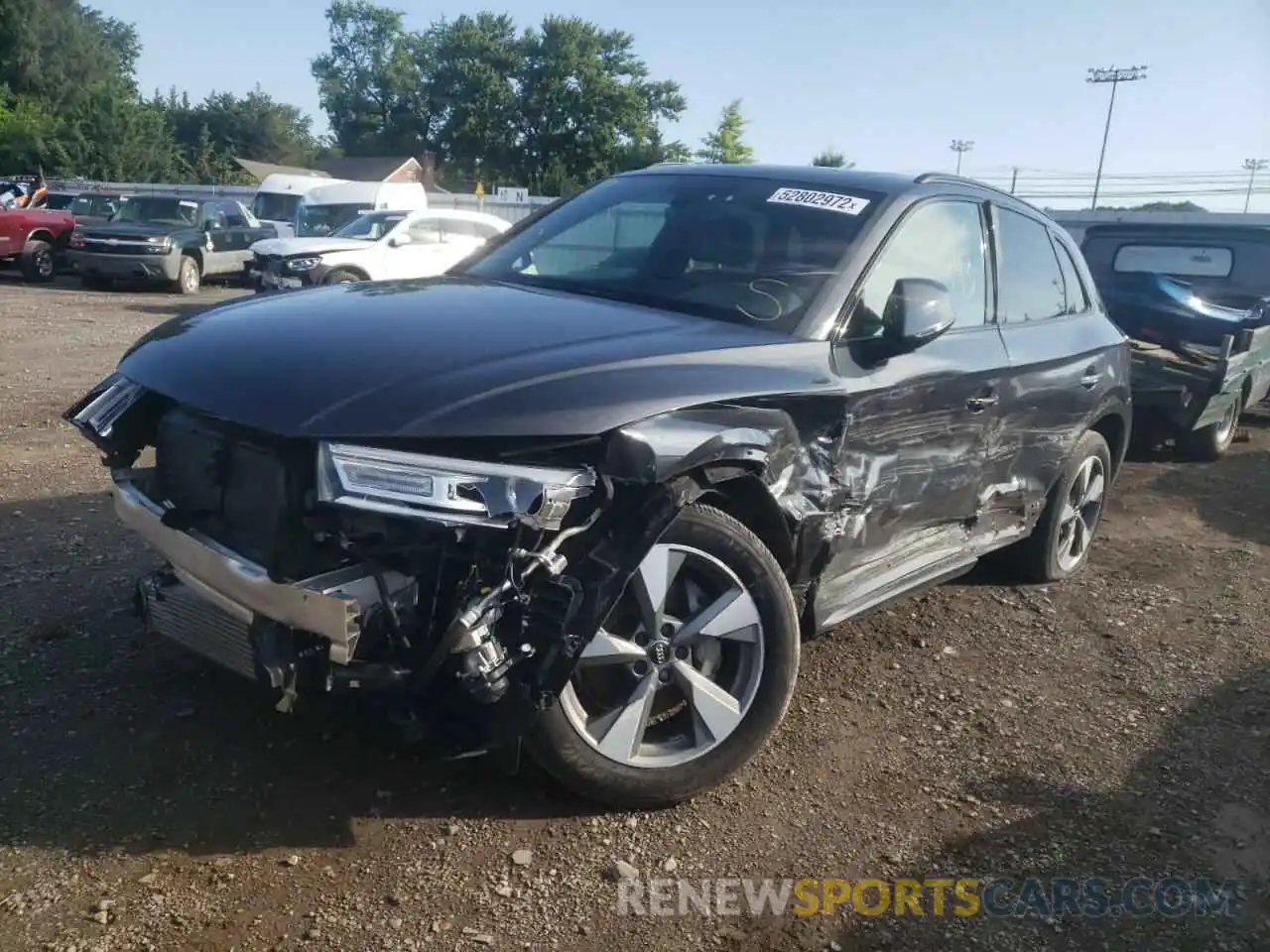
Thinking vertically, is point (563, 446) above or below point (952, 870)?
above

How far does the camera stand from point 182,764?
3139mm

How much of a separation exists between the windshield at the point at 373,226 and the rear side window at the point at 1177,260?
33.0ft

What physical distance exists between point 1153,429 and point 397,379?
744 centimetres

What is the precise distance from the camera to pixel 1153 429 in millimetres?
8484

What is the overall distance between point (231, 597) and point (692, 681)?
1.25 metres

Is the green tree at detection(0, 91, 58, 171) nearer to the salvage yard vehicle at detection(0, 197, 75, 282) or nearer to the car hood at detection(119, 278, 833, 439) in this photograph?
the salvage yard vehicle at detection(0, 197, 75, 282)

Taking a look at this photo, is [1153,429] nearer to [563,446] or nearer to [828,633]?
[828,633]

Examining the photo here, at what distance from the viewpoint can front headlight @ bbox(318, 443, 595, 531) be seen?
8.35ft

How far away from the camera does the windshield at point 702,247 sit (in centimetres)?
359

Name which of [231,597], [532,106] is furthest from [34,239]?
[532,106]

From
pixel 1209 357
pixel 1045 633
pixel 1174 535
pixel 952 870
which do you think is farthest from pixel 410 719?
pixel 1209 357

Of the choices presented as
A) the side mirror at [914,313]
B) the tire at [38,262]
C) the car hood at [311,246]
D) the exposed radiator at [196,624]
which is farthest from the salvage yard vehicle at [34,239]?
the side mirror at [914,313]

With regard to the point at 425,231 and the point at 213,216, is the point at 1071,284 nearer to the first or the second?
the point at 425,231

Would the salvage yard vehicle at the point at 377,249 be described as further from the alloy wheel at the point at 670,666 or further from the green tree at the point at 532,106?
the green tree at the point at 532,106
